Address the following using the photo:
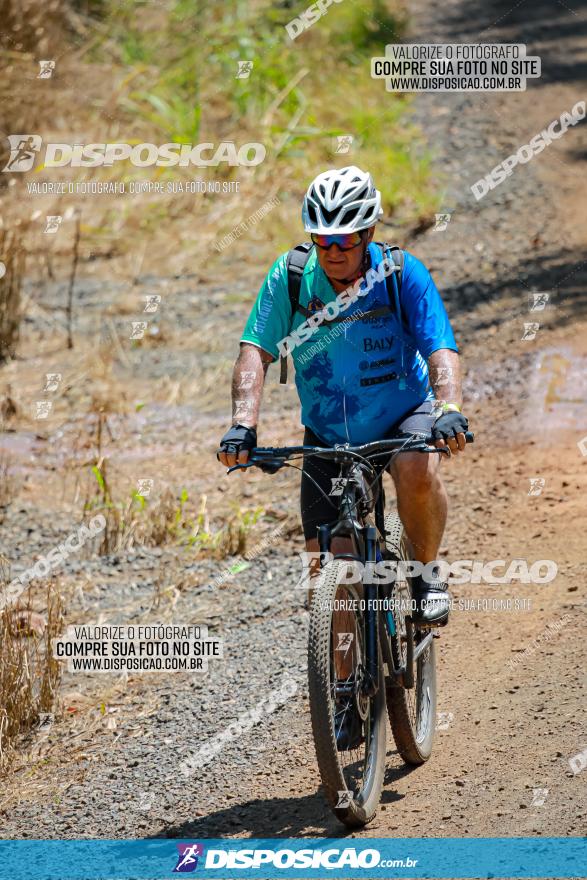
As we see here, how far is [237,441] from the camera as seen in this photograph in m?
4.21

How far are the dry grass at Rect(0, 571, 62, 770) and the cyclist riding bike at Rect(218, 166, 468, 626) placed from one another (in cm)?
175

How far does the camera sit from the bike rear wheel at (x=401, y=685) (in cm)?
460

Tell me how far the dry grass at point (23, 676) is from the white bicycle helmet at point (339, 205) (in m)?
2.44

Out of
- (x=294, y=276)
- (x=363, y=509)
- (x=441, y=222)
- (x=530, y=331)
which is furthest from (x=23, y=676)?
(x=441, y=222)

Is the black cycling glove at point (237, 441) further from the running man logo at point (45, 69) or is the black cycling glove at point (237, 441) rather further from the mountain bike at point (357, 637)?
the running man logo at point (45, 69)

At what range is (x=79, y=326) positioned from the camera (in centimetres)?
1150

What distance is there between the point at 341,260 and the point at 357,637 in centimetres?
136

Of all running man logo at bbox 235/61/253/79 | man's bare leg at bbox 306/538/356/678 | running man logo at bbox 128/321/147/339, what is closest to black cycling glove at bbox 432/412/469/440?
man's bare leg at bbox 306/538/356/678

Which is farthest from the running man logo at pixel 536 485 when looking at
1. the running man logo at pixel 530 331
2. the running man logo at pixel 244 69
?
the running man logo at pixel 244 69

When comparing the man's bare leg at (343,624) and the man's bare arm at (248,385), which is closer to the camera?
the man's bare leg at (343,624)

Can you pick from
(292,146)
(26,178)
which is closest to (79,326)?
(26,178)

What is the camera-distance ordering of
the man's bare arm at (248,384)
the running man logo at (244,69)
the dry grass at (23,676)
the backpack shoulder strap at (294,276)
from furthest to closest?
the running man logo at (244,69), the dry grass at (23,676), the backpack shoulder strap at (294,276), the man's bare arm at (248,384)

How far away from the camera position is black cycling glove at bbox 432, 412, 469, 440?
4066mm

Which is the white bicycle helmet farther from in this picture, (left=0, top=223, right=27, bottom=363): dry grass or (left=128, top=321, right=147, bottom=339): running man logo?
(left=128, top=321, right=147, bottom=339): running man logo
